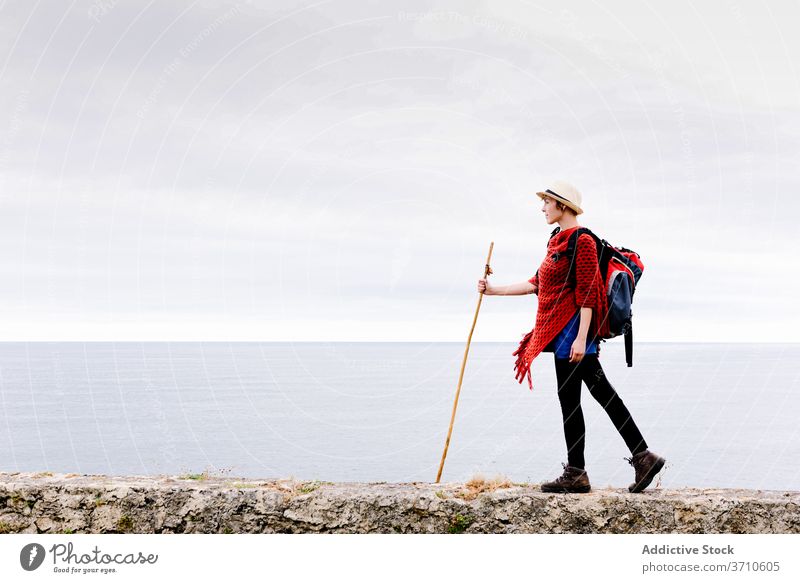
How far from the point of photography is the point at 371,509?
4648 mm

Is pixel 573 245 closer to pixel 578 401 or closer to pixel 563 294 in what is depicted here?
pixel 563 294

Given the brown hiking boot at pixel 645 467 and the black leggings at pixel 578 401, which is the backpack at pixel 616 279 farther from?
the brown hiking boot at pixel 645 467

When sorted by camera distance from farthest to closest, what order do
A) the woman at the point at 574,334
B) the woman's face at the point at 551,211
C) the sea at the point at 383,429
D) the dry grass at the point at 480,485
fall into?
the sea at the point at 383,429 → the woman's face at the point at 551,211 → the dry grass at the point at 480,485 → the woman at the point at 574,334

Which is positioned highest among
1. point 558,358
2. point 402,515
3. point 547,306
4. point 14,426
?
point 547,306

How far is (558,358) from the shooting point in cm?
473

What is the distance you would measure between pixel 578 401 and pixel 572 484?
539 mm

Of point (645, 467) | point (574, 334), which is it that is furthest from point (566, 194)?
point (645, 467)

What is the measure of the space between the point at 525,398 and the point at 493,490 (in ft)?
417

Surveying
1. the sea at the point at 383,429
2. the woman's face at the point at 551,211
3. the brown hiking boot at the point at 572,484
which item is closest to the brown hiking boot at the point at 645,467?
the brown hiking boot at the point at 572,484

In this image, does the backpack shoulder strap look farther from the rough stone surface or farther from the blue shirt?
the rough stone surface

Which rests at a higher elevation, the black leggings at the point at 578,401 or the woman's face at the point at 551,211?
the woman's face at the point at 551,211

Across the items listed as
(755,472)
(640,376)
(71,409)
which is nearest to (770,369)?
(640,376)

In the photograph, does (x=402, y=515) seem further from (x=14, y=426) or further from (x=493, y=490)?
(x=14, y=426)

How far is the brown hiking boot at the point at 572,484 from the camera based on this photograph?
4727mm
